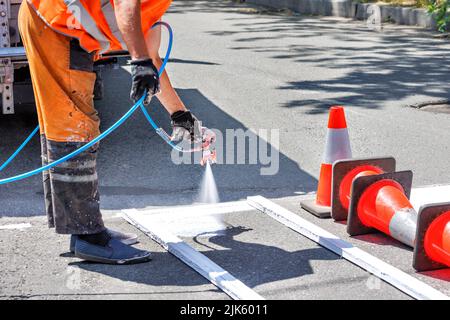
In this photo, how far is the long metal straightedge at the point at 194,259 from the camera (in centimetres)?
409

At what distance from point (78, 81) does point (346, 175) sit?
1753 millimetres

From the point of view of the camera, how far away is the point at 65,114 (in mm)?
4426

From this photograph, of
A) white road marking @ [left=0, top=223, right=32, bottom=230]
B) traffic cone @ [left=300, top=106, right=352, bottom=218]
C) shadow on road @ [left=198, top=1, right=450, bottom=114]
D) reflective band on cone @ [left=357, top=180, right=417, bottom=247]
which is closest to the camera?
reflective band on cone @ [left=357, top=180, right=417, bottom=247]

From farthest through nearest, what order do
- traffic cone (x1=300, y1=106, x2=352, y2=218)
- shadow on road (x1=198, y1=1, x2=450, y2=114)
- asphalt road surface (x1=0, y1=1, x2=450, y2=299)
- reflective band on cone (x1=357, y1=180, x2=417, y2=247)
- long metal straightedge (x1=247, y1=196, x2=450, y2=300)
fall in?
shadow on road (x1=198, y1=1, x2=450, y2=114), traffic cone (x1=300, y1=106, x2=352, y2=218), reflective band on cone (x1=357, y1=180, x2=417, y2=247), asphalt road surface (x1=0, y1=1, x2=450, y2=299), long metal straightedge (x1=247, y1=196, x2=450, y2=300)

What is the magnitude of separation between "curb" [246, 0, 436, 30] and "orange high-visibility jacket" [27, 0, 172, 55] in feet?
35.5

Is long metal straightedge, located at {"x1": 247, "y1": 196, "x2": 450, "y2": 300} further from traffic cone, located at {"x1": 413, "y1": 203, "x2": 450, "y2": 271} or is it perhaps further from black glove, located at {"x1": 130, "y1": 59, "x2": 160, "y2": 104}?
black glove, located at {"x1": 130, "y1": 59, "x2": 160, "y2": 104}

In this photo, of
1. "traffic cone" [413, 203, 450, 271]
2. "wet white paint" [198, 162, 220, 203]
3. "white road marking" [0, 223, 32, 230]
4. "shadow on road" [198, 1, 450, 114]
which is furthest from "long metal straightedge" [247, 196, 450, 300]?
"shadow on road" [198, 1, 450, 114]

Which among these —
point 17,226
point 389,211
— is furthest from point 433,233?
point 17,226

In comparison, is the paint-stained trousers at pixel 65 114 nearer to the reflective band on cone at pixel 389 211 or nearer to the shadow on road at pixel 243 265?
the shadow on road at pixel 243 265

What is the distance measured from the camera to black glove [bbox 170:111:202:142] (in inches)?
194

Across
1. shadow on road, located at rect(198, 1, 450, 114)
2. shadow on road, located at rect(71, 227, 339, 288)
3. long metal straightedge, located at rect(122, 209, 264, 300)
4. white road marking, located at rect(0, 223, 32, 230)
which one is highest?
shadow on road, located at rect(198, 1, 450, 114)

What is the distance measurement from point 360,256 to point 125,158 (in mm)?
2931

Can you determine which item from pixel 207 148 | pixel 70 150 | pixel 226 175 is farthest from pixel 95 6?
pixel 226 175

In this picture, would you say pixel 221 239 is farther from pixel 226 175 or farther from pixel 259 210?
pixel 226 175
